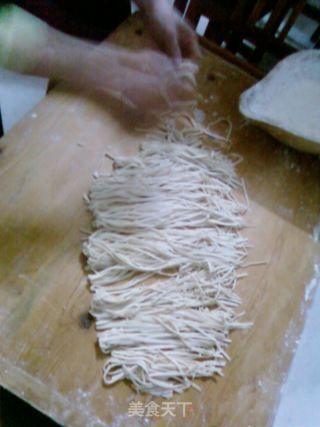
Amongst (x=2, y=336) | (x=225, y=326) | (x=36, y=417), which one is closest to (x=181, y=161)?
(x=225, y=326)

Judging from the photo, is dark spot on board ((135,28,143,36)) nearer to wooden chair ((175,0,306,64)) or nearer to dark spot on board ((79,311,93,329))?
wooden chair ((175,0,306,64))

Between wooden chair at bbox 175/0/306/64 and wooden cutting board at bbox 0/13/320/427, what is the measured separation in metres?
0.34

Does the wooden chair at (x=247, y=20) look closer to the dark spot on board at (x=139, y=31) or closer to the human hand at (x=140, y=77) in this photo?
the dark spot on board at (x=139, y=31)

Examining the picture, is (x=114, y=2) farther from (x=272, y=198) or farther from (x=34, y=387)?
(x=34, y=387)

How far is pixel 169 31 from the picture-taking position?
111 centimetres

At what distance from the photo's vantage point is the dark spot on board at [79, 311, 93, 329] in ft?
2.87

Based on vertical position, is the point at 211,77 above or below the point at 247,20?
below

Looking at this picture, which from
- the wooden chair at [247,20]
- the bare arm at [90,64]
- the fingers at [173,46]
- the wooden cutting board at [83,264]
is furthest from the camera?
the wooden chair at [247,20]

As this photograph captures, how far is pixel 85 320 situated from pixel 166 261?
0.76ft

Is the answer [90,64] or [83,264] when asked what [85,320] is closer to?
[83,264]

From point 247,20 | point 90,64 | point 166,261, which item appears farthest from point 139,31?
point 166,261

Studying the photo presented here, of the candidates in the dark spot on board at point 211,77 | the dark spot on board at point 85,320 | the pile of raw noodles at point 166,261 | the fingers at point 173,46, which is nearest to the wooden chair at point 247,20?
the dark spot on board at point 211,77

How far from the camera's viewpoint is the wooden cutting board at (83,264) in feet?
2.70

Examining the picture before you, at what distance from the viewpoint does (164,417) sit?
32.8 inches
